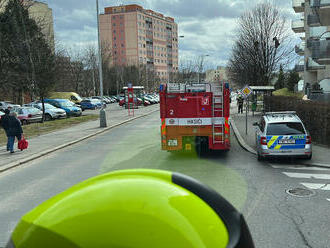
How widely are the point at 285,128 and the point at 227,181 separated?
341 centimetres

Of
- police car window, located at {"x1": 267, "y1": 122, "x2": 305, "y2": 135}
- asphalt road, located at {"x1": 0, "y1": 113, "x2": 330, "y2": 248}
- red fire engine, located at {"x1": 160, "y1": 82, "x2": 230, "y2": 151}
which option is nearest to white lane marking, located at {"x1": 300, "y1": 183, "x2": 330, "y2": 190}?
asphalt road, located at {"x1": 0, "y1": 113, "x2": 330, "y2": 248}

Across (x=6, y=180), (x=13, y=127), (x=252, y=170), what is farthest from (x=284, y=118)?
(x=13, y=127)

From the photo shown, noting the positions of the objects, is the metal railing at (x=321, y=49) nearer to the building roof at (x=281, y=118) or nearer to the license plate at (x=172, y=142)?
the building roof at (x=281, y=118)

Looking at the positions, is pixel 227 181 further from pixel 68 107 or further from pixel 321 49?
pixel 68 107

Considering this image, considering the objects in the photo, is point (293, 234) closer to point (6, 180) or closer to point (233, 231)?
point (233, 231)

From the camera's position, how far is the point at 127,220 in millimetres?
1084

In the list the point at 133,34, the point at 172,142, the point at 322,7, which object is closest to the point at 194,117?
the point at 172,142

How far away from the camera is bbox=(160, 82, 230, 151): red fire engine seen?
444 inches

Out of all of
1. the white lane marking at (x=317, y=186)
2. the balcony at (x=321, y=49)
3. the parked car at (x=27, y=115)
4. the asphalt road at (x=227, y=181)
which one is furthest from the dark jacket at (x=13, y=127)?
the balcony at (x=321, y=49)

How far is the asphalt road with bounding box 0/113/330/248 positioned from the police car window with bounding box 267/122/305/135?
100 cm

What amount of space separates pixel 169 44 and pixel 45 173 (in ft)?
465

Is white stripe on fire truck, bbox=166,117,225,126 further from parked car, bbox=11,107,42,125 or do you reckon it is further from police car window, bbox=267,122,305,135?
parked car, bbox=11,107,42,125

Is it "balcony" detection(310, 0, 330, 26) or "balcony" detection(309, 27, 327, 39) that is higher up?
"balcony" detection(309, 27, 327, 39)

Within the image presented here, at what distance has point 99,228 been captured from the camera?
108cm
